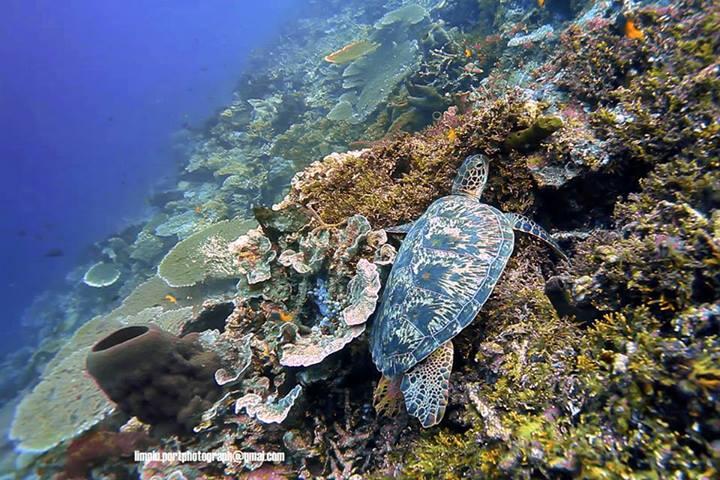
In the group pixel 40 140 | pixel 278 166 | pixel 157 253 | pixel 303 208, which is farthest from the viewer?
pixel 40 140

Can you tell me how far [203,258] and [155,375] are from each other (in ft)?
13.0

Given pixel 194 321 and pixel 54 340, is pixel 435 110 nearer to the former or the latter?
pixel 194 321

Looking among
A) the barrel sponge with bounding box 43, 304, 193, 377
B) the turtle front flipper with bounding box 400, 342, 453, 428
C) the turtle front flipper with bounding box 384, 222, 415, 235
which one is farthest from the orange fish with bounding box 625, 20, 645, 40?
the barrel sponge with bounding box 43, 304, 193, 377

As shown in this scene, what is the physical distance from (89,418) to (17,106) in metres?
94.6

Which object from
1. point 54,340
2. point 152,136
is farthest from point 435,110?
point 152,136

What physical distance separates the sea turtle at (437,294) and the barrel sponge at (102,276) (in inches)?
507

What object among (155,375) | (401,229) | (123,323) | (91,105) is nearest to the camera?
(155,375)

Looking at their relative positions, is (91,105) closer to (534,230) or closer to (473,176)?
(473,176)

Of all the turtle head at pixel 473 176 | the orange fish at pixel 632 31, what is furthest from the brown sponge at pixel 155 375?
the orange fish at pixel 632 31

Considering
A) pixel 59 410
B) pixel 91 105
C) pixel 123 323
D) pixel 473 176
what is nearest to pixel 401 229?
pixel 473 176

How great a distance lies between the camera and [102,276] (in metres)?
12.4

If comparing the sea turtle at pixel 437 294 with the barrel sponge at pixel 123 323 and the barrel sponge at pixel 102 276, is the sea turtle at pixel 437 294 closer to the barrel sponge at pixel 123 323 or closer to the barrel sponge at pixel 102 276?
the barrel sponge at pixel 123 323

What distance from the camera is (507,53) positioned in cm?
711

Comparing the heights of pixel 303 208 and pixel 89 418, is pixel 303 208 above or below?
above
